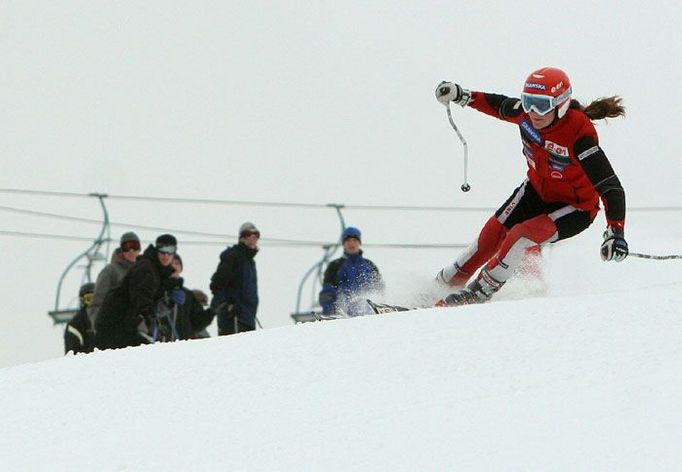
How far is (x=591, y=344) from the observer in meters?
5.13

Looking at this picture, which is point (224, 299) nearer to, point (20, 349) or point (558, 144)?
point (558, 144)

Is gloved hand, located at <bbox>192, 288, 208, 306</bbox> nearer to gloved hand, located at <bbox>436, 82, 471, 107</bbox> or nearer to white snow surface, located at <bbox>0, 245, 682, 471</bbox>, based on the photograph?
gloved hand, located at <bbox>436, 82, 471, 107</bbox>

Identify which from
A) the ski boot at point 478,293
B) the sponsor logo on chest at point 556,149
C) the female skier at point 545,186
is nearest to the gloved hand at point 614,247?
the female skier at point 545,186

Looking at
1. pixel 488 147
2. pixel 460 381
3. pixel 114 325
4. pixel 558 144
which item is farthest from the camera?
pixel 488 147

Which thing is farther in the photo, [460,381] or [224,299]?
[224,299]

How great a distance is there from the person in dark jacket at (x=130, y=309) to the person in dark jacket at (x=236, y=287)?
97cm

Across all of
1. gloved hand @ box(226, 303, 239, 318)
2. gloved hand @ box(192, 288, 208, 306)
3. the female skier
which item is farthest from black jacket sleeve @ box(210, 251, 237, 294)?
the female skier

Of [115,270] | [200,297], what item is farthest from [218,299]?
[115,270]

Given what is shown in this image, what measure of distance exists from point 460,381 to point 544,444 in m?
0.71

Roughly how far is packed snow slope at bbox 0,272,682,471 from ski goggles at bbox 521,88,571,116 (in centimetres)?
111

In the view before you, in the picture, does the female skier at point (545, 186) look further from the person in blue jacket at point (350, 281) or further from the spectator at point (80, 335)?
the spectator at point (80, 335)

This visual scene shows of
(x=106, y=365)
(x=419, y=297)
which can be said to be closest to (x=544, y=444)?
(x=106, y=365)

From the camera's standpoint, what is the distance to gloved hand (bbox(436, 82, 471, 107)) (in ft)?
23.6

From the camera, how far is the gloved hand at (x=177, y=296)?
26.4ft
